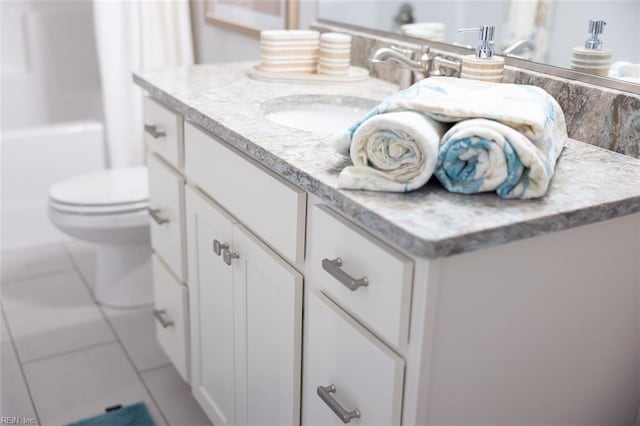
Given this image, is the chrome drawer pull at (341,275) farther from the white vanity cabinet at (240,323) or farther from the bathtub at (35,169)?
the bathtub at (35,169)

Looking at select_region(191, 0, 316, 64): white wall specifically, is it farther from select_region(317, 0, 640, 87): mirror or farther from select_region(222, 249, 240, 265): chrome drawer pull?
select_region(222, 249, 240, 265): chrome drawer pull

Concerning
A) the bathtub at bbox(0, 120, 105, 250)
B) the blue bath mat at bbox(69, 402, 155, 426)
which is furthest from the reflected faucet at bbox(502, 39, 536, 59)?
the bathtub at bbox(0, 120, 105, 250)

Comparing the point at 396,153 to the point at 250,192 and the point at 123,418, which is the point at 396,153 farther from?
the point at 123,418

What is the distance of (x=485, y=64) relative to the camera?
1.39m

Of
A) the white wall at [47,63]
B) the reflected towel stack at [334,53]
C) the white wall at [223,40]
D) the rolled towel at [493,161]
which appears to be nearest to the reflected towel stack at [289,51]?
the reflected towel stack at [334,53]

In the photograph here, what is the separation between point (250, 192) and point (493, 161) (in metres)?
0.51

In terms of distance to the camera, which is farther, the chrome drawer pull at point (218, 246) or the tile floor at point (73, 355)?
the tile floor at point (73, 355)

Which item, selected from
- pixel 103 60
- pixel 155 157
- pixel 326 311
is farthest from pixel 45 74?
pixel 326 311

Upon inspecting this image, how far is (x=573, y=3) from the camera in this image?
60.6 inches

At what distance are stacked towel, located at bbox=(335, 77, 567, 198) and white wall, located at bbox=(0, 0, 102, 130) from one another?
2580 millimetres

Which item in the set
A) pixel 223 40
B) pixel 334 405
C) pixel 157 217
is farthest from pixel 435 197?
pixel 223 40

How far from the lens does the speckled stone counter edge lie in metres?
1.26

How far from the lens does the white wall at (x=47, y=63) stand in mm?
3264

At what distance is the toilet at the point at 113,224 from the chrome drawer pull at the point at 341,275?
1324mm
